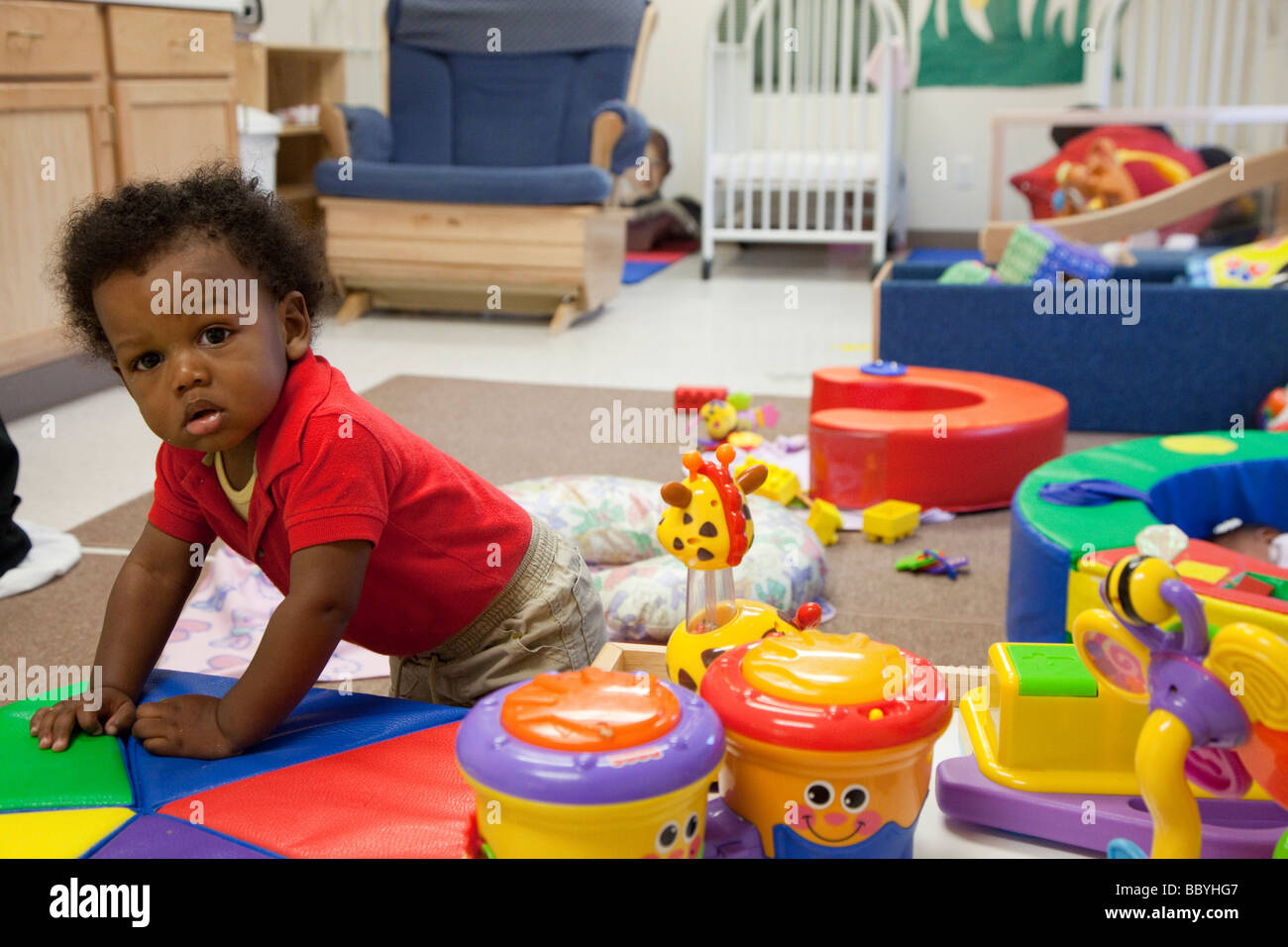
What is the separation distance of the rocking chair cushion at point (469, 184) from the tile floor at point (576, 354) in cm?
38

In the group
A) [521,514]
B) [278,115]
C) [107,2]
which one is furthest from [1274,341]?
[278,115]

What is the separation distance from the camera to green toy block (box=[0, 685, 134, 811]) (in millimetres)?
821

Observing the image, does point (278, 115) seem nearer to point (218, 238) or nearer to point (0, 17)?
point (0, 17)

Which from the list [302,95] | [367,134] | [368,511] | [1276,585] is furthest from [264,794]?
[302,95]

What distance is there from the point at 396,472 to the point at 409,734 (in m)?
0.19

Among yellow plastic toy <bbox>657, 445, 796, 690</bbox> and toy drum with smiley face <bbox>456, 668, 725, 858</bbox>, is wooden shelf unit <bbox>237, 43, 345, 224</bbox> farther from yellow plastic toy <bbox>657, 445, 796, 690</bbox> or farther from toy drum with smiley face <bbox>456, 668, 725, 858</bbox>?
toy drum with smiley face <bbox>456, 668, 725, 858</bbox>

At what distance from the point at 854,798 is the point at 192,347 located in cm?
53

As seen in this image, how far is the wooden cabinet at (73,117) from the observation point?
8.18 feet

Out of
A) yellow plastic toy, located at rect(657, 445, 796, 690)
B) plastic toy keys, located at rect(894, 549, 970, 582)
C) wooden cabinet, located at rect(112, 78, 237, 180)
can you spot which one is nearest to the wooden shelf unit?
wooden cabinet, located at rect(112, 78, 237, 180)

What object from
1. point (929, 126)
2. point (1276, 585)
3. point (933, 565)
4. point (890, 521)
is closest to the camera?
point (1276, 585)

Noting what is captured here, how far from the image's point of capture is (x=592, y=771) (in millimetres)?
607

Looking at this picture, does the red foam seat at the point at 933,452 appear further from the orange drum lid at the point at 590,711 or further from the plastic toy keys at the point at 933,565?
the orange drum lid at the point at 590,711

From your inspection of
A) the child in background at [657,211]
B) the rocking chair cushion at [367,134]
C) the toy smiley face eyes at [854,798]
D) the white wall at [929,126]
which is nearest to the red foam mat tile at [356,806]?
the toy smiley face eyes at [854,798]

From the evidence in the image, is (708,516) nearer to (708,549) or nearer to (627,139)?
(708,549)
